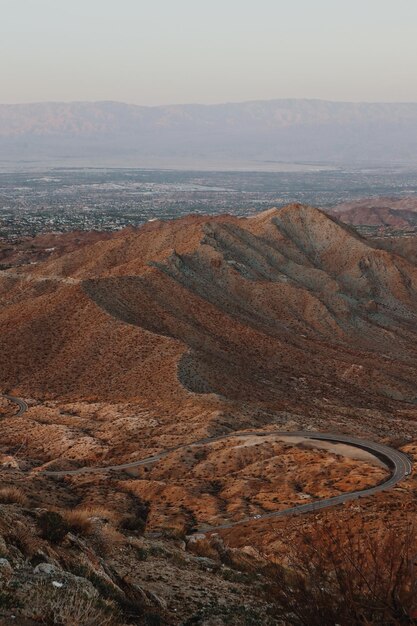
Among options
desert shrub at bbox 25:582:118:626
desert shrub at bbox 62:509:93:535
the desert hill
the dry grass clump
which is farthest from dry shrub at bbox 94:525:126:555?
the desert hill

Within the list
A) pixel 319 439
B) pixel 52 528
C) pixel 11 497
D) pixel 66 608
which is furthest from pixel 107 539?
pixel 319 439

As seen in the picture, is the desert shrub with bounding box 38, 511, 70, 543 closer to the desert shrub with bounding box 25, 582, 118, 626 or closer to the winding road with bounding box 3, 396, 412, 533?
the desert shrub with bounding box 25, 582, 118, 626

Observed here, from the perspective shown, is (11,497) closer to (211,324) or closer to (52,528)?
(52,528)

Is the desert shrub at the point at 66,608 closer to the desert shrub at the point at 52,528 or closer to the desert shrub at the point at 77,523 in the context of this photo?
the desert shrub at the point at 52,528

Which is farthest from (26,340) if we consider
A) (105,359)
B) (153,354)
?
(153,354)

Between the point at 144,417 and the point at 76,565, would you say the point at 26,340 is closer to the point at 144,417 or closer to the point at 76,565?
the point at 144,417

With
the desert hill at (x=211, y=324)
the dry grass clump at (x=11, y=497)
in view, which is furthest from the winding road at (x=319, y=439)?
the dry grass clump at (x=11, y=497)
